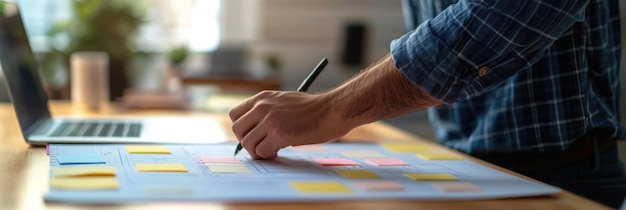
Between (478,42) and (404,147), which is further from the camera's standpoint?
(404,147)

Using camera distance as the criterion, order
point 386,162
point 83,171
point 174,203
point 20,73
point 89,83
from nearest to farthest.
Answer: point 174,203 → point 83,171 → point 386,162 → point 20,73 → point 89,83

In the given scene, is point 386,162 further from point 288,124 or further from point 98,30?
point 98,30

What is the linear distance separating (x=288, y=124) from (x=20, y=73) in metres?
0.64

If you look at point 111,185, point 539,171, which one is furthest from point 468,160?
point 111,185

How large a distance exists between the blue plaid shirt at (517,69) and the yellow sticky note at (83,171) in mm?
386

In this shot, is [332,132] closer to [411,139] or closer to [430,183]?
[430,183]

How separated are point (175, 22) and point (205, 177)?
2172mm

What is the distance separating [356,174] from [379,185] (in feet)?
0.29

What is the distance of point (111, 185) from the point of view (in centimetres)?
82

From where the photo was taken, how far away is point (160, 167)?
949mm

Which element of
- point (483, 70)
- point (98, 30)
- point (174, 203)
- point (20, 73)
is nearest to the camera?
point (174, 203)

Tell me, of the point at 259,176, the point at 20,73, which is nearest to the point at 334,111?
the point at 259,176

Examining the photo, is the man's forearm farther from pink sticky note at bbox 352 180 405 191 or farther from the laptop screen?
the laptop screen

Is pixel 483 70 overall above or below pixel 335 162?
above
